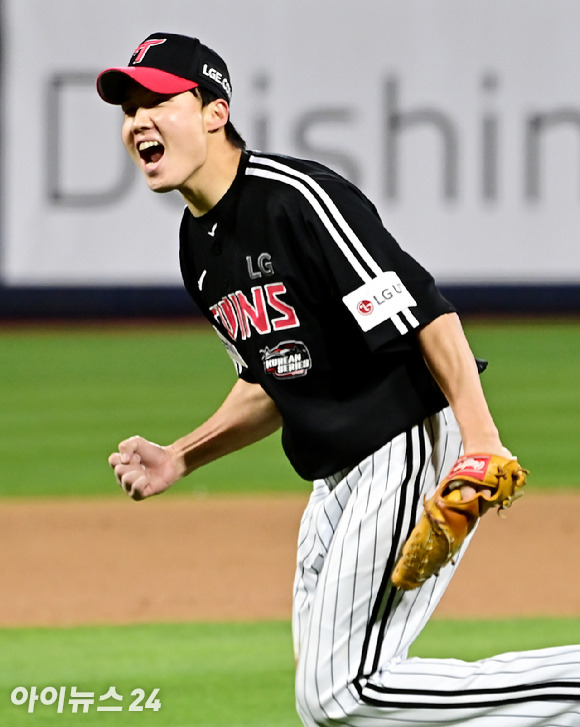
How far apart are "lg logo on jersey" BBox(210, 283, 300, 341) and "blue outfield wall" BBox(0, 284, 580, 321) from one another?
45.4 feet

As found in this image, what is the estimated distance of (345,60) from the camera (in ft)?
56.9

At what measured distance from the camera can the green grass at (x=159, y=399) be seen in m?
9.40

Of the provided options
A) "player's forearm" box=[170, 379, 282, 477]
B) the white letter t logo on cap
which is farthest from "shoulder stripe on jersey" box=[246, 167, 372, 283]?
"player's forearm" box=[170, 379, 282, 477]

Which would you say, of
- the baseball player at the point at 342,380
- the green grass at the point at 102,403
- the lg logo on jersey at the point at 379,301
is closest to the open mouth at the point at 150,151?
the baseball player at the point at 342,380

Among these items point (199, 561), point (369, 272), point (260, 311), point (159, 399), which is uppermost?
point (369, 272)

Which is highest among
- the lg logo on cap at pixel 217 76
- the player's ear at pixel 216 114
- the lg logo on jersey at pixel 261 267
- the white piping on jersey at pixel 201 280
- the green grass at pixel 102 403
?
the lg logo on cap at pixel 217 76

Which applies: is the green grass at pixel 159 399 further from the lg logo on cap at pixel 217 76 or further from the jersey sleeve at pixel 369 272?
the jersey sleeve at pixel 369 272

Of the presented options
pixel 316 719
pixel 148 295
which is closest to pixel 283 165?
pixel 316 719

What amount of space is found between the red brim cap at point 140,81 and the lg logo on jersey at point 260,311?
18.8 inches

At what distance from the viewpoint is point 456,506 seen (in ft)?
9.04

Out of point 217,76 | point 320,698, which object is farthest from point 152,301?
point 320,698

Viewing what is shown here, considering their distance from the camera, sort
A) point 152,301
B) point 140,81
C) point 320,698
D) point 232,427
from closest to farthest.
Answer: point 320,698 < point 140,81 < point 232,427 < point 152,301

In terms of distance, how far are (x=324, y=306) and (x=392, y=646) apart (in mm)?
751

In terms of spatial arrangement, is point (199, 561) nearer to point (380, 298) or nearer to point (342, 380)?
point (342, 380)
